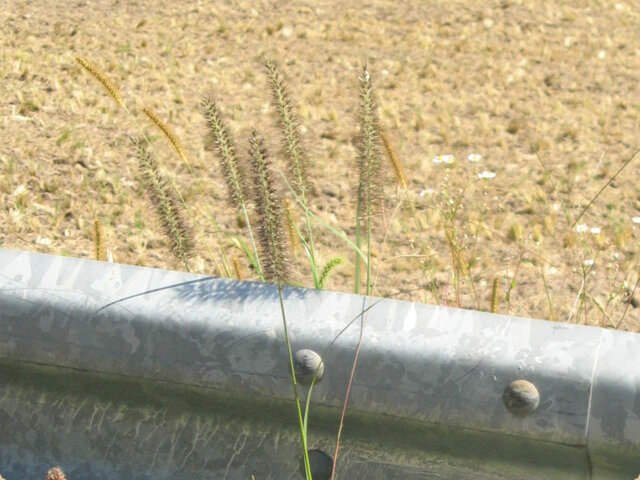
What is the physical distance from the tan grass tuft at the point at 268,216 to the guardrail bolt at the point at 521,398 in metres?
0.55

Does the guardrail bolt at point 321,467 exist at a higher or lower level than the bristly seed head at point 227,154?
lower

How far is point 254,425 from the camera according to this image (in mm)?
2012

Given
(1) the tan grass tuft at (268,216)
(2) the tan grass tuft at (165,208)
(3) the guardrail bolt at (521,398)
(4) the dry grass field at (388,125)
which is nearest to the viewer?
(3) the guardrail bolt at (521,398)

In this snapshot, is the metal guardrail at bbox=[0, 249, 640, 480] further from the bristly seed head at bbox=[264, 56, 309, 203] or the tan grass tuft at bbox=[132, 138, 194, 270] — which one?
the bristly seed head at bbox=[264, 56, 309, 203]

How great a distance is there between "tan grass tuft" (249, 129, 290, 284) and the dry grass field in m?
0.98

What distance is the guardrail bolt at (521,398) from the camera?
185 centimetres

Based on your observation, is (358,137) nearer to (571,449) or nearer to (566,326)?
(566,326)

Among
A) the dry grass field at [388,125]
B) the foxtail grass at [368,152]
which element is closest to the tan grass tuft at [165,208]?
the foxtail grass at [368,152]

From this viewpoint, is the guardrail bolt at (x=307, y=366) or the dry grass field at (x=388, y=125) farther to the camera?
the dry grass field at (x=388, y=125)

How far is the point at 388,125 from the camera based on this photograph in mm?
4695

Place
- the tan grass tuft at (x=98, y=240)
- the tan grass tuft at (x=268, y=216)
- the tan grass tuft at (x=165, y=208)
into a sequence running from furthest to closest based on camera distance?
the tan grass tuft at (x=98, y=240)
the tan grass tuft at (x=165, y=208)
the tan grass tuft at (x=268, y=216)

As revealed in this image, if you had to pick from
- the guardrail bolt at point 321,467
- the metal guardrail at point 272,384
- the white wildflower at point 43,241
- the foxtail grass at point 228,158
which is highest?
the foxtail grass at point 228,158

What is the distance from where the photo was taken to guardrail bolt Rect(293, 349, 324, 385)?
1.93m

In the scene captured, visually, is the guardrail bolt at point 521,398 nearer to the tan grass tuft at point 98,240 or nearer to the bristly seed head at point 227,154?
the bristly seed head at point 227,154
